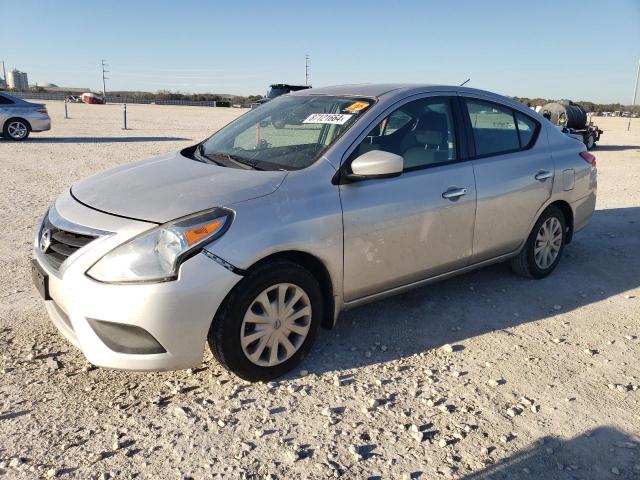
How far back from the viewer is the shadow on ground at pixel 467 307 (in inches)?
144

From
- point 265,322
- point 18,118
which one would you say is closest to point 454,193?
point 265,322

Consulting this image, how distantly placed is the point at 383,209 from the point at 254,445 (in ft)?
5.35

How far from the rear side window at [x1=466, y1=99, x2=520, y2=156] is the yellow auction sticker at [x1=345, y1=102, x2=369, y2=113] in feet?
3.26

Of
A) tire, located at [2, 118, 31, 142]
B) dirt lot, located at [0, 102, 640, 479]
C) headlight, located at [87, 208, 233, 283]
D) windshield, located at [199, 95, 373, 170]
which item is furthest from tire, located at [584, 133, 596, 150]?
headlight, located at [87, 208, 233, 283]

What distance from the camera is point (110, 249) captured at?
2.76 m

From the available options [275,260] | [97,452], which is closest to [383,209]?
[275,260]

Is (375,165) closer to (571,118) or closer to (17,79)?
(571,118)

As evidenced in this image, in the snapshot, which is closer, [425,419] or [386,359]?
[425,419]

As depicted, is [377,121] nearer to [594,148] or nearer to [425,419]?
[425,419]

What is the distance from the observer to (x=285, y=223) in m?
3.04

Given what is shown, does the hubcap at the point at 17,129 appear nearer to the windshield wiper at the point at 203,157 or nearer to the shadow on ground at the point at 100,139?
the shadow on ground at the point at 100,139

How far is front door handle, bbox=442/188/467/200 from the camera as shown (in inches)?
151

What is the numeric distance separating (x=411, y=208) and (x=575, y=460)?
68.8 inches

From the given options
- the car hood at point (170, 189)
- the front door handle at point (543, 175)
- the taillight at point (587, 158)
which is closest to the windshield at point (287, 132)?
the car hood at point (170, 189)
